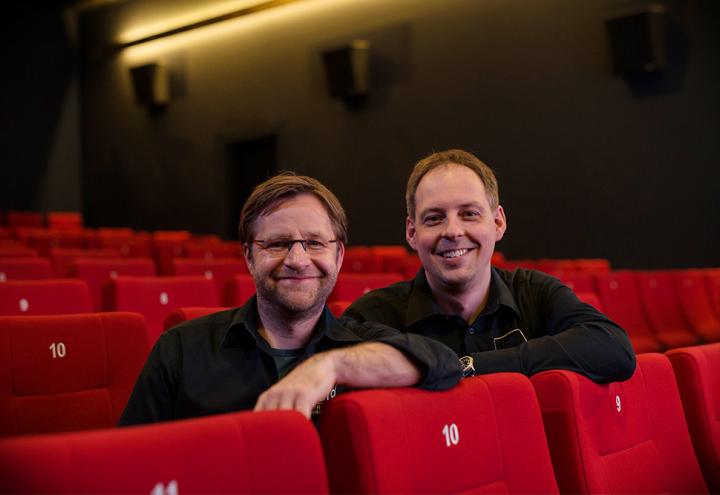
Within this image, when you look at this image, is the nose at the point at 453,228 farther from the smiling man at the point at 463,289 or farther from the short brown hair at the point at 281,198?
the short brown hair at the point at 281,198

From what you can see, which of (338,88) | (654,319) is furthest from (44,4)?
(654,319)

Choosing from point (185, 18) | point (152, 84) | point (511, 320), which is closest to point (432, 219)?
point (511, 320)

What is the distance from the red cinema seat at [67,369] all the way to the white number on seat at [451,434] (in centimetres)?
68

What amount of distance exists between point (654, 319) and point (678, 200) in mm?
1550

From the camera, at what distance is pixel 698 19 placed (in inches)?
179

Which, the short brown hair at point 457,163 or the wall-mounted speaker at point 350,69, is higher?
the wall-mounted speaker at point 350,69

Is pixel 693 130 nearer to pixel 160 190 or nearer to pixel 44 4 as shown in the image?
pixel 160 190

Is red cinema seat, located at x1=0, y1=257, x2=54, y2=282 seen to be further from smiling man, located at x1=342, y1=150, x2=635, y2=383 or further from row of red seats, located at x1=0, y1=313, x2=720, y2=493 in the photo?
smiling man, located at x1=342, y1=150, x2=635, y2=383

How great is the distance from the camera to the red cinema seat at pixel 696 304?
10.9 ft

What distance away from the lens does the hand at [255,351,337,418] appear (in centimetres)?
70

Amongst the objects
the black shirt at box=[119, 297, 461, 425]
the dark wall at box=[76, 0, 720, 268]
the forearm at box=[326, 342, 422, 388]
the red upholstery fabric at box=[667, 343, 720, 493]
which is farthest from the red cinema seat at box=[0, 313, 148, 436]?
the dark wall at box=[76, 0, 720, 268]

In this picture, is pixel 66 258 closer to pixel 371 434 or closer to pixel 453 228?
pixel 453 228

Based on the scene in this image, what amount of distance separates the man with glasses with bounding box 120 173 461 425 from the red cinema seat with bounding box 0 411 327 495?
23 centimetres

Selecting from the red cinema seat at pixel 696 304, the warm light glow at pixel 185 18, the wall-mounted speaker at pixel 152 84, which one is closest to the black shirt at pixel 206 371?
the red cinema seat at pixel 696 304
